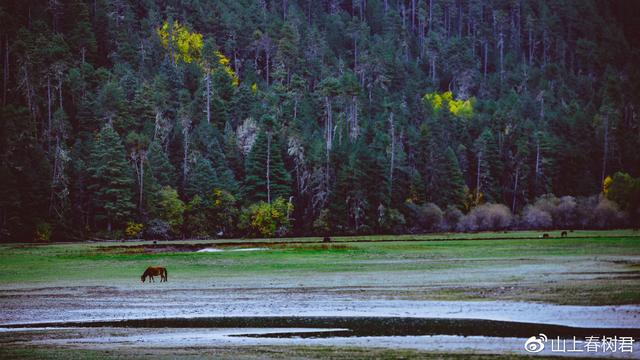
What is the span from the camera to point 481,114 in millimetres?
194750

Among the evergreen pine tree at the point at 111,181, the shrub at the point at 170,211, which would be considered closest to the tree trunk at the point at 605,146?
the shrub at the point at 170,211

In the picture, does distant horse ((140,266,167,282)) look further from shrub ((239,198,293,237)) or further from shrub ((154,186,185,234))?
shrub ((239,198,293,237))

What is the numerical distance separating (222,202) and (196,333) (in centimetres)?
10526

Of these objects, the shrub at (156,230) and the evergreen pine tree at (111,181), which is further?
the shrub at (156,230)

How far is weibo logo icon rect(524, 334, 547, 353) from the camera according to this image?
→ 2873 cm

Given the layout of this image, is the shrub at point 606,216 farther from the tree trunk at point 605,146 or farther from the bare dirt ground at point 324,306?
the bare dirt ground at point 324,306

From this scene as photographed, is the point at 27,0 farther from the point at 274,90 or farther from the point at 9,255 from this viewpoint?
the point at 9,255

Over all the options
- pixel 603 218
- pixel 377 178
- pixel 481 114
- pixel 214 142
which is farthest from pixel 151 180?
pixel 481 114

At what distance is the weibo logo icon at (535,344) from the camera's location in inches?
1131

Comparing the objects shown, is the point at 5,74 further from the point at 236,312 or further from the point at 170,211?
the point at 236,312

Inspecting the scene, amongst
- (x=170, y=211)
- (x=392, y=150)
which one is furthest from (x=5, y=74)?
(x=392, y=150)

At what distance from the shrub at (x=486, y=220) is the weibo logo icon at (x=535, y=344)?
113619 millimetres

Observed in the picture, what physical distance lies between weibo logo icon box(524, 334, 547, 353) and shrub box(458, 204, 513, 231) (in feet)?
373

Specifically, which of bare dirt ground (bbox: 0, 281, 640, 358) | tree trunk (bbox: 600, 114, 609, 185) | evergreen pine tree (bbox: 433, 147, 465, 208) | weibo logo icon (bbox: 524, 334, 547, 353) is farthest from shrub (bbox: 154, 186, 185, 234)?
weibo logo icon (bbox: 524, 334, 547, 353)
